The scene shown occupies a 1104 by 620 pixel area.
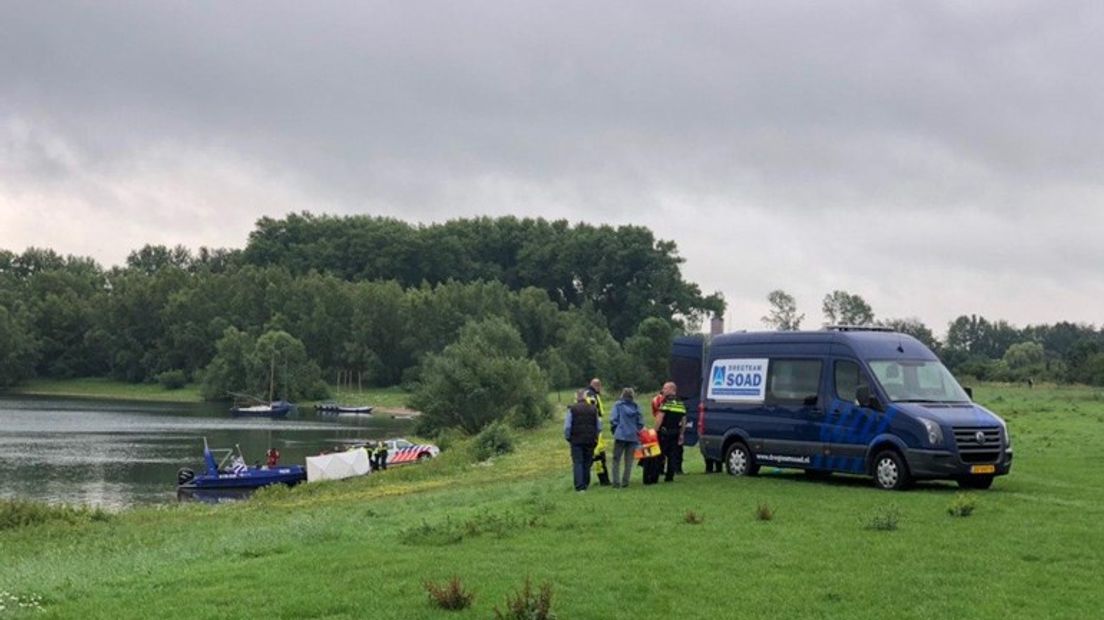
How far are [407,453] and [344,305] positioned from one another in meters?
108

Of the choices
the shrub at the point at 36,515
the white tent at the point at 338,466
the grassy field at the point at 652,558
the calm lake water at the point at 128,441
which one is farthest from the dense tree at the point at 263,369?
the grassy field at the point at 652,558

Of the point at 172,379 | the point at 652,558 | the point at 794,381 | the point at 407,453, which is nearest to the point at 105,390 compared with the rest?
the point at 172,379

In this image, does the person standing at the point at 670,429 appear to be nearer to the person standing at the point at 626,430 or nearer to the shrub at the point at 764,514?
the person standing at the point at 626,430

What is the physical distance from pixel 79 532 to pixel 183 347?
140 metres

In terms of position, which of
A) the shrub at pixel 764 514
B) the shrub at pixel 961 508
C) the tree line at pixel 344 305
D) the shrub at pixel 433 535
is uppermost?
the tree line at pixel 344 305

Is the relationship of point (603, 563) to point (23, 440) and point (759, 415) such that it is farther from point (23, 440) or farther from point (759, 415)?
point (23, 440)

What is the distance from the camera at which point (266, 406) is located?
127m

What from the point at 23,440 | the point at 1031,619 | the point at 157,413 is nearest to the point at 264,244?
the point at 157,413

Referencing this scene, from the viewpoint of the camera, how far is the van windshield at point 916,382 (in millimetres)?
20531

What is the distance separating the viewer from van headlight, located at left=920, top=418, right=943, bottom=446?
1928 centimetres

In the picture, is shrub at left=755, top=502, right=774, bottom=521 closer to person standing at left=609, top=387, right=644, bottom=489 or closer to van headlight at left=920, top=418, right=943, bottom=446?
van headlight at left=920, top=418, right=943, bottom=446

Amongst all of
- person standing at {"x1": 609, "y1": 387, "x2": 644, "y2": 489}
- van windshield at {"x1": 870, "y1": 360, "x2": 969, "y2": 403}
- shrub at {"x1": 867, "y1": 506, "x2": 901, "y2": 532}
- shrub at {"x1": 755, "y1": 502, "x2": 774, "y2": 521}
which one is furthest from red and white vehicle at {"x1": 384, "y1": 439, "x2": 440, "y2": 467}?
shrub at {"x1": 867, "y1": 506, "x2": 901, "y2": 532}

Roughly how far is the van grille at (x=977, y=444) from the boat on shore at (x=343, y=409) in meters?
107

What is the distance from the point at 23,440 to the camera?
7138 cm
